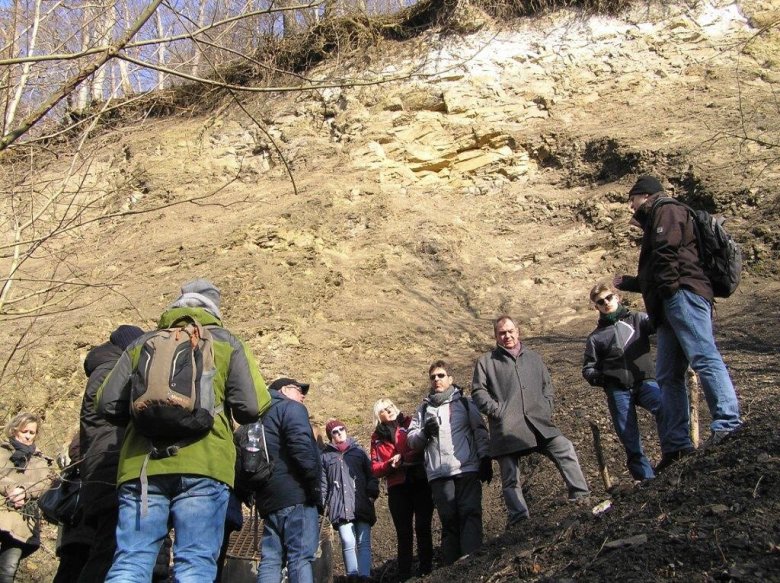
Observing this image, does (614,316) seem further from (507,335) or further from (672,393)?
(672,393)

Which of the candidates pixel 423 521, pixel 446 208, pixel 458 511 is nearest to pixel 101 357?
pixel 458 511

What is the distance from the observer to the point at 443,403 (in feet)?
19.7

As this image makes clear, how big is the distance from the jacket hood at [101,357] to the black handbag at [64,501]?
0.65 metres

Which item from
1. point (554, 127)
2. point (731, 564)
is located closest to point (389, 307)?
point (554, 127)

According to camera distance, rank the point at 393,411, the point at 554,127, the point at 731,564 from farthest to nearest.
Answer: the point at 554,127 < the point at 393,411 < the point at 731,564

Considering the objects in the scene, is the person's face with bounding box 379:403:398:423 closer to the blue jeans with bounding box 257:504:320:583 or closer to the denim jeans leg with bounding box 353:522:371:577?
the denim jeans leg with bounding box 353:522:371:577

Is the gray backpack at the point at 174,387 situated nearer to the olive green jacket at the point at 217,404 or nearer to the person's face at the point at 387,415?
the olive green jacket at the point at 217,404

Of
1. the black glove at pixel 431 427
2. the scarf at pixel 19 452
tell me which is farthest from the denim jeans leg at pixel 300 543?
the scarf at pixel 19 452

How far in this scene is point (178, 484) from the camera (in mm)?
3586

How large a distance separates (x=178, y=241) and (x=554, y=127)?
24.4 ft

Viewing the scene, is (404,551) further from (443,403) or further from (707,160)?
(707,160)

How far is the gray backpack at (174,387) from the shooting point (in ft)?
11.5

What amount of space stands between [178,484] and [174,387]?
0.46 meters

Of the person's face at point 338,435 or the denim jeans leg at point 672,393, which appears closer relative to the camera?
the denim jeans leg at point 672,393
